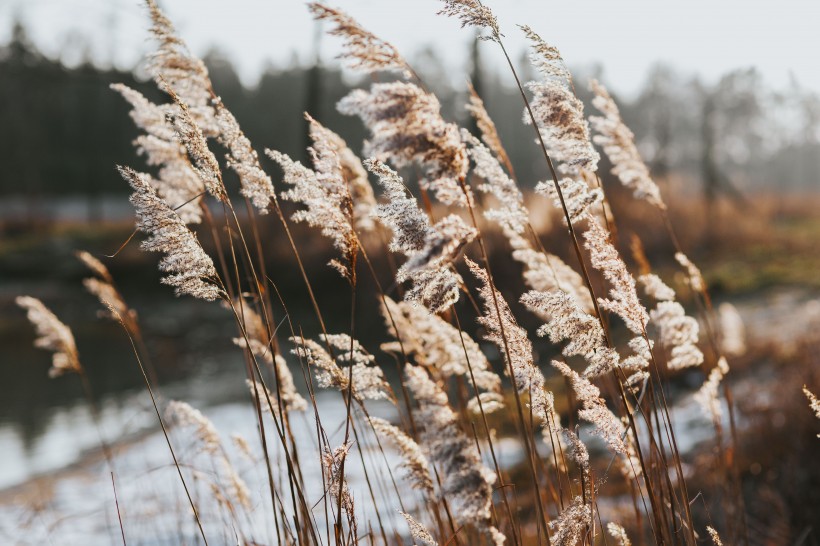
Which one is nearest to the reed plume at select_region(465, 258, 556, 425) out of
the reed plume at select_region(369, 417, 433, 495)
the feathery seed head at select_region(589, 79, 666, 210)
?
the reed plume at select_region(369, 417, 433, 495)

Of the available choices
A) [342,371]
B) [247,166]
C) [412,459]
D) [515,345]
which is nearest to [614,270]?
[515,345]

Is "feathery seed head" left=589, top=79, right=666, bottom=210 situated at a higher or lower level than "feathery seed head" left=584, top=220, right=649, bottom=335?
higher

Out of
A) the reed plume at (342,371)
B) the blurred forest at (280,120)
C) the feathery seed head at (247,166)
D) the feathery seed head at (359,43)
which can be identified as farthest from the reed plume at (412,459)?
the blurred forest at (280,120)

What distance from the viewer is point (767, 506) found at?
3615 millimetres

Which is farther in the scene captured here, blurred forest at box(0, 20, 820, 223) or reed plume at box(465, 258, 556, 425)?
blurred forest at box(0, 20, 820, 223)

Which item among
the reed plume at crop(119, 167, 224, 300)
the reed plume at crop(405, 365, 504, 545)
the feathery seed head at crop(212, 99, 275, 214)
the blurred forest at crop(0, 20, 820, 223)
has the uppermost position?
the blurred forest at crop(0, 20, 820, 223)

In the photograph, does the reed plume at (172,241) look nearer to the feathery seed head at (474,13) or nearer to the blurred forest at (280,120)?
the feathery seed head at (474,13)

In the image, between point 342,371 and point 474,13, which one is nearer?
point 474,13

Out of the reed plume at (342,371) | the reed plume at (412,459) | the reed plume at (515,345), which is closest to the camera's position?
the reed plume at (515,345)

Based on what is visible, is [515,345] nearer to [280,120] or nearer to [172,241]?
[172,241]

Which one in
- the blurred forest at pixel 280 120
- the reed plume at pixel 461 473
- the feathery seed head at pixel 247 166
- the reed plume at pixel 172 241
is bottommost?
the reed plume at pixel 461 473

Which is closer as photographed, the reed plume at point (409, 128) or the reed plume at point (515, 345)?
the reed plume at point (409, 128)

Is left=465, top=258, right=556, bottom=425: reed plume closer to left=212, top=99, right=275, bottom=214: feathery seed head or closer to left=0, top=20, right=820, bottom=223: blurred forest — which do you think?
left=212, top=99, right=275, bottom=214: feathery seed head

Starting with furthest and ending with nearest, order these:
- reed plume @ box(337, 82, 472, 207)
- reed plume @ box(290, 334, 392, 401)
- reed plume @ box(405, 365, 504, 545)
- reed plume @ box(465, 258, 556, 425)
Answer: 1. reed plume @ box(290, 334, 392, 401)
2. reed plume @ box(465, 258, 556, 425)
3. reed plume @ box(405, 365, 504, 545)
4. reed plume @ box(337, 82, 472, 207)
